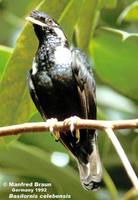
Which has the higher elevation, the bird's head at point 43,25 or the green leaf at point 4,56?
the bird's head at point 43,25

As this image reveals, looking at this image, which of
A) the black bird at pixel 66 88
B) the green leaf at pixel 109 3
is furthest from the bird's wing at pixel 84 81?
the green leaf at pixel 109 3

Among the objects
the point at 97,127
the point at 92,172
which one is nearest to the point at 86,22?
the point at 92,172

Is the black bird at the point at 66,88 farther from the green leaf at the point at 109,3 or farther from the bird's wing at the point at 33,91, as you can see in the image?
the green leaf at the point at 109,3

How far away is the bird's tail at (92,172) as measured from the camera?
103 cm

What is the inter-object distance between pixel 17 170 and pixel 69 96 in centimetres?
18

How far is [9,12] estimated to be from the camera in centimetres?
123

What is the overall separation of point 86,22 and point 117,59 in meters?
0.10

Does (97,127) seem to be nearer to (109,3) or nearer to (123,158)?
(123,158)

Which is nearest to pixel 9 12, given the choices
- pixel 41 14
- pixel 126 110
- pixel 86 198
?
pixel 41 14

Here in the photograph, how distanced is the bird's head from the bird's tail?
234 mm

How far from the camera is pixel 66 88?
1.06m

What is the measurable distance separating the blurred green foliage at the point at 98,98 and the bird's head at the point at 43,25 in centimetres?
2

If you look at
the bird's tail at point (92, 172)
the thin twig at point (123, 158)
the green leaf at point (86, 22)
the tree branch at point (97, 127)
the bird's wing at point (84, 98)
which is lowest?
the thin twig at point (123, 158)

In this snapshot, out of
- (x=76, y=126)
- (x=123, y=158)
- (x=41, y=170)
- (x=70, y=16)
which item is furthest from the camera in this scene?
(x=41, y=170)
